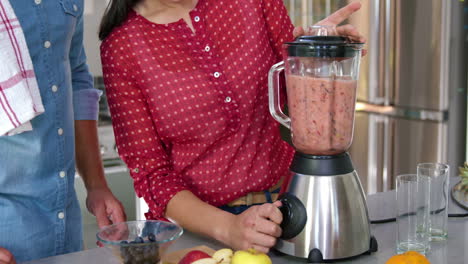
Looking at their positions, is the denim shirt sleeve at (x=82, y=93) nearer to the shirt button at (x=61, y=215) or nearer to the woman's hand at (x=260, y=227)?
the shirt button at (x=61, y=215)

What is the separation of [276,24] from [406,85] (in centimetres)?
178

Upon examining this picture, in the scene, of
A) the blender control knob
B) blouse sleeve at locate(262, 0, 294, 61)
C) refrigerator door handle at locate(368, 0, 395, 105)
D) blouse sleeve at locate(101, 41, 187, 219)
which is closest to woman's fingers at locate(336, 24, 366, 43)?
blouse sleeve at locate(262, 0, 294, 61)

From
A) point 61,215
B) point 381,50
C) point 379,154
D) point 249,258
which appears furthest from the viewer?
point 379,154

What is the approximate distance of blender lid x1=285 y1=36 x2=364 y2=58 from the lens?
1047 millimetres

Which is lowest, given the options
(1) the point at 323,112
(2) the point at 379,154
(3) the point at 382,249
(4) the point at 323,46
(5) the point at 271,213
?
(2) the point at 379,154

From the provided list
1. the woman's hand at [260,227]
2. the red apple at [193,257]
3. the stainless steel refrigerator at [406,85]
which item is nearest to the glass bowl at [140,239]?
the red apple at [193,257]

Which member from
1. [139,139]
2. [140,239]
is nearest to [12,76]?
[139,139]

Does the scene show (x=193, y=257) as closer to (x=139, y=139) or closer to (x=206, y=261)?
(x=206, y=261)

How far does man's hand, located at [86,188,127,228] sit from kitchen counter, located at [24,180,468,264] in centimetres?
17

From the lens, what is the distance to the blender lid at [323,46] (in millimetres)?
1047

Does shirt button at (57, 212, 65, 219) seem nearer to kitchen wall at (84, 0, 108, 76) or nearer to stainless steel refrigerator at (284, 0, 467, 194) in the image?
kitchen wall at (84, 0, 108, 76)

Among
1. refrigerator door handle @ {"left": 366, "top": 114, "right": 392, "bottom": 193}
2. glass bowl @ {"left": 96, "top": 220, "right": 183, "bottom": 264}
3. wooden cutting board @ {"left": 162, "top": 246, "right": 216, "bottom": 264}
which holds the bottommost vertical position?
refrigerator door handle @ {"left": 366, "top": 114, "right": 392, "bottom": 193}

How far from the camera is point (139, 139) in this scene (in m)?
1.31

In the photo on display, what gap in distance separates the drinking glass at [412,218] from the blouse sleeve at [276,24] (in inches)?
19.6
